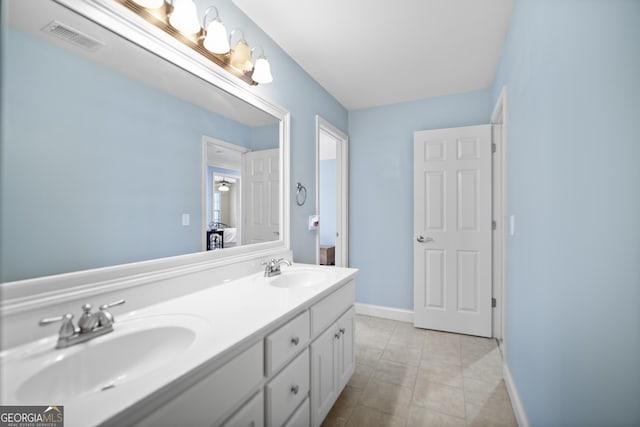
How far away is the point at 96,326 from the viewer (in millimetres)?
932

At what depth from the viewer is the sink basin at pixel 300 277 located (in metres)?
1.84

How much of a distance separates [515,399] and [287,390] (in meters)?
1.42

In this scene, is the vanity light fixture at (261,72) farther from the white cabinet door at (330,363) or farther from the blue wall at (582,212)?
the white cabinet door at (330,363)

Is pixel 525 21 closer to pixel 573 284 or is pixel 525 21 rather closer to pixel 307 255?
pixel 573 284

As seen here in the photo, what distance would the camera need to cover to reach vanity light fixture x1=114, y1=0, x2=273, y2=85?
4.04 ft

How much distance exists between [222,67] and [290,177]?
0.89 metres

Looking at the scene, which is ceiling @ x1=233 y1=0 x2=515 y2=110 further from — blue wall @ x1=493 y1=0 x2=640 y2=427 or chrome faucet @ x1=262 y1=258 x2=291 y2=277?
chrome faucet @ x1=262 y1=258 x2=291 y2=277

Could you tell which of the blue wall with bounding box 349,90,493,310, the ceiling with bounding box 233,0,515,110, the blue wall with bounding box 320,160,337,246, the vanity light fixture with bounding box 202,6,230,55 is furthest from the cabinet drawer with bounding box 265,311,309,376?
the blue wall with bounding box 320,160,337,246

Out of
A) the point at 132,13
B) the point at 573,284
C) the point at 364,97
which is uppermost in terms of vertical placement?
the point at 364,97

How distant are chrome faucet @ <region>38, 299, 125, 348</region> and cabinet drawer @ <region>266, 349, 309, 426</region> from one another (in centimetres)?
59

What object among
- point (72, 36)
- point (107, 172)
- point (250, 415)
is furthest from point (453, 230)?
point (72, 36)

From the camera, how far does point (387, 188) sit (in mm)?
3311

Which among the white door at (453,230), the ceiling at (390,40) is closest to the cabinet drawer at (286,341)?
the ceiling at (390,40)

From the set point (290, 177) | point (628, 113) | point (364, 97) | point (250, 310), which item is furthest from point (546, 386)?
point (364, 97)
